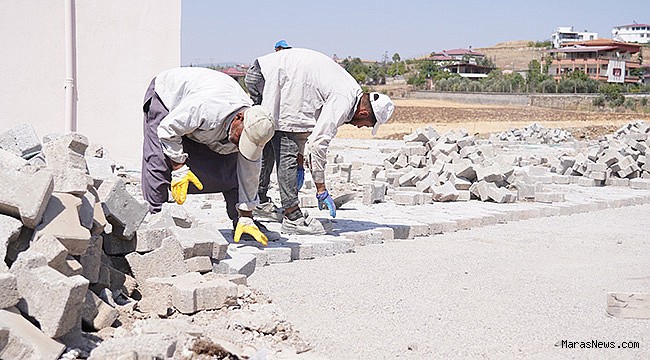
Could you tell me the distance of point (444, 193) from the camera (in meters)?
9.24

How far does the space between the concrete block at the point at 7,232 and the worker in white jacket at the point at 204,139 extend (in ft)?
5.39

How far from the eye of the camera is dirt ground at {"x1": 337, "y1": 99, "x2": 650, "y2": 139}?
2652cm

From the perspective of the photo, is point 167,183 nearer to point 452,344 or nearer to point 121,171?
point 452,344

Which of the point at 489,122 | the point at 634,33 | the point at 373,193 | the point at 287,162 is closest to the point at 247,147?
the point at 287,162

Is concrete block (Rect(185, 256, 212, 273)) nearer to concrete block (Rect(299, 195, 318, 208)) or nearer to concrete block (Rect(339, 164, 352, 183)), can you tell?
concrete block (Rect(299, 195, 318, 208))

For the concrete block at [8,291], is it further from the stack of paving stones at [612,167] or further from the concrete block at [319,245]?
the stack of paving stones at [612,167]

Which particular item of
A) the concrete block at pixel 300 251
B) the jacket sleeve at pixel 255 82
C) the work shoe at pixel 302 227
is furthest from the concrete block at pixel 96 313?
the jacket sleeve at pixel 255 82

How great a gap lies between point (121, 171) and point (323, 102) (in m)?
3.62

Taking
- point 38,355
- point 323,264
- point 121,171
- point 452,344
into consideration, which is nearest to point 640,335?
point 452,344

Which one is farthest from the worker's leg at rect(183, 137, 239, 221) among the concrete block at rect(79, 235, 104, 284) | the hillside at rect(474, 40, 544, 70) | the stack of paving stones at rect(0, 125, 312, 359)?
the hillside at rect(474, 40, 544, 70)

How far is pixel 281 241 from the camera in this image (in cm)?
618

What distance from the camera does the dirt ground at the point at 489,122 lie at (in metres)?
26.5

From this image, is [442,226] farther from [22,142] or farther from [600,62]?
[600,62]

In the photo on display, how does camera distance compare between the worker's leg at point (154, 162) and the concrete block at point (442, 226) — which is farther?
the concrete block at point (442, 226)
